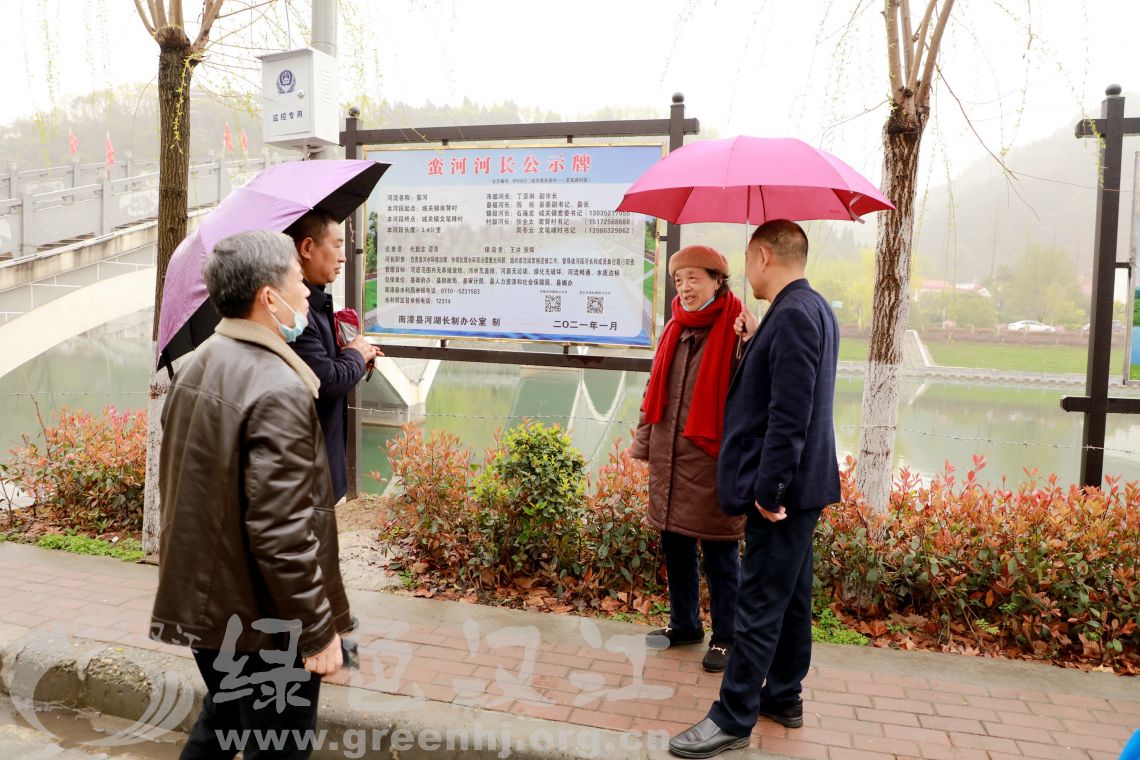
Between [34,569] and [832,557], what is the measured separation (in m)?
4.16

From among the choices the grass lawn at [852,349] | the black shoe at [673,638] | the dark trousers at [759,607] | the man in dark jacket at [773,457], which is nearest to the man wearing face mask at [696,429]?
the black shoe at [673,638]

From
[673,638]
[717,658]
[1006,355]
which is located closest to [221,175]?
[673,638]

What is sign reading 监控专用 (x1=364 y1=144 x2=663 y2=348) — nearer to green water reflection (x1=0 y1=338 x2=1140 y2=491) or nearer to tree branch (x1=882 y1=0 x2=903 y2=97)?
tree branch (x1=882 y1=0 x2=903 y2=97)

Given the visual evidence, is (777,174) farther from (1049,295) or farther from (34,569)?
(1049,295)

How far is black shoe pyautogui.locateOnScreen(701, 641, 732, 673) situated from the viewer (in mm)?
3178

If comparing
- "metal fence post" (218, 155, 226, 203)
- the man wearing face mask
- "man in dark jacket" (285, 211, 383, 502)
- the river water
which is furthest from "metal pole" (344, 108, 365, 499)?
"metal fence post" (218, 155, 226, 203)

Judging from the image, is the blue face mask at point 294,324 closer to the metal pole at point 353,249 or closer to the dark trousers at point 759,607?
the dark trousers at point 759,607

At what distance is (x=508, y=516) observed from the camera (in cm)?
417

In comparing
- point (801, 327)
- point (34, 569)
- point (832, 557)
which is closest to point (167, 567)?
point (801, 327)

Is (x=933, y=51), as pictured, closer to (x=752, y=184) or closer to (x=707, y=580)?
(x=752, y=184)

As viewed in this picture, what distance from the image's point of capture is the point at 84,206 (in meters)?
15.5

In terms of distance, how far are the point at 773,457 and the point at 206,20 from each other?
13.0ft

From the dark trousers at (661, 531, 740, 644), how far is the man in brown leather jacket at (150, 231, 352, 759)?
5.53 feet

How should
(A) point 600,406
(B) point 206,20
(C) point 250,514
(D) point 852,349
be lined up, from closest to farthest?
(C) point 250,514 < (B) point 206,20 < (A) point 600,406 < (D) point 852,349
